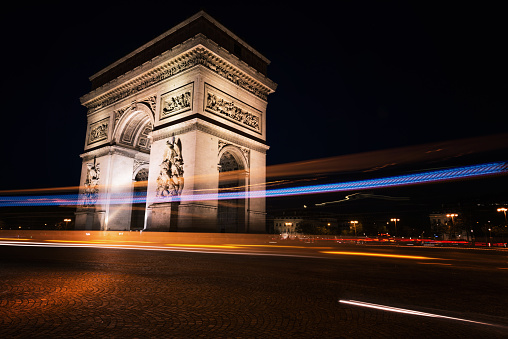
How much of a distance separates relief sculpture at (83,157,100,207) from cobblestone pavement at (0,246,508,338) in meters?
23.0

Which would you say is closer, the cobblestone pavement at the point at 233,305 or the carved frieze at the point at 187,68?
the cobblestone pavement at the point at 233,305

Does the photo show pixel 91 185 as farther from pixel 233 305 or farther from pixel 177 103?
pixel 233 305

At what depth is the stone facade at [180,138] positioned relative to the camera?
A: 21047mm

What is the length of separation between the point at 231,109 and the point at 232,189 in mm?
5782

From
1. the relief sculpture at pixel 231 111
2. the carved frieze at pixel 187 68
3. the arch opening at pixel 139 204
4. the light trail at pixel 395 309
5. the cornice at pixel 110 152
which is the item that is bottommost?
the light trail at pixel 395 309

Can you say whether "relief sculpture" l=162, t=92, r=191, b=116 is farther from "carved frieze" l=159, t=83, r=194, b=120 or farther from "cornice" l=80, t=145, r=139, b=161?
"cornice" l=80, t=145, r=139, b=161

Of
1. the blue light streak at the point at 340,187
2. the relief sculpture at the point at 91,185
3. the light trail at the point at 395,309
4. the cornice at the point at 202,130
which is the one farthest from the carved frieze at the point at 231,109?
the light trail at the point at 395,309

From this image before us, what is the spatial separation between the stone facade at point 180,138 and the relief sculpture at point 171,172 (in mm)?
65

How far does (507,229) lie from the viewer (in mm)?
33812

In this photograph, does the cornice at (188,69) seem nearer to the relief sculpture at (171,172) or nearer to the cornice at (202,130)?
the cornice at (202,130)

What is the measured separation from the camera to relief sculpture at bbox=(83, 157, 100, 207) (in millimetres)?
27422

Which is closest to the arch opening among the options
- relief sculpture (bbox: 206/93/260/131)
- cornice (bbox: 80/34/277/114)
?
cornice (bbox: 80/34/277/114)

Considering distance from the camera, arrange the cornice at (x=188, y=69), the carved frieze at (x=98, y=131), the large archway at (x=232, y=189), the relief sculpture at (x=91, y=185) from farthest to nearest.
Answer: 1. the carved frieze at (x=98, y=131)
2. the relief sculpture at (x=91, y=185)
3. the large archway at (x=232, y=189)
4. the cornice at (x=188, y=69)

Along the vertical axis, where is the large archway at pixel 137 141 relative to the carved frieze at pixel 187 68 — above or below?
below
